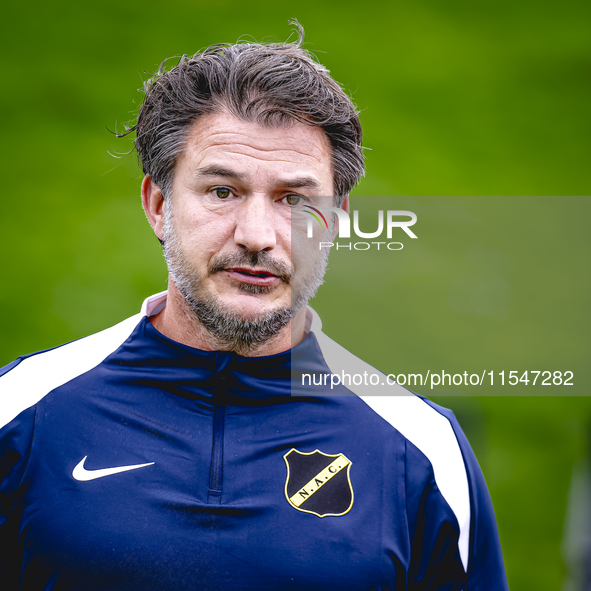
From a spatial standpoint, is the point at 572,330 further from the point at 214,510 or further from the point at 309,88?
the point at 214,510

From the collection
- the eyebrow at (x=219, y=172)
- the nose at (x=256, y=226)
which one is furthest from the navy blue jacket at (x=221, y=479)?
the eyebrow at (x=219, y=172)

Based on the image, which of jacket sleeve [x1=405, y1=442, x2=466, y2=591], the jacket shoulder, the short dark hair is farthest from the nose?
jacket sleeve [x1=405, y1=442, x2=466, y2=591]

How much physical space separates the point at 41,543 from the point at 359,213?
1055mm

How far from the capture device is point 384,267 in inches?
113

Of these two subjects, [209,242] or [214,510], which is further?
[209,242]

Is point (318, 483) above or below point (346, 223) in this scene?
below

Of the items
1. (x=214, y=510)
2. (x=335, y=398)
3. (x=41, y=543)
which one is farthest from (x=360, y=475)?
(x=41, y=543)

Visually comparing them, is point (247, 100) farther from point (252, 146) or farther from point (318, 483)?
point (318, 483)

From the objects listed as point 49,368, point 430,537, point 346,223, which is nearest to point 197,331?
point 49,368

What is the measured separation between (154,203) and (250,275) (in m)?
0.37

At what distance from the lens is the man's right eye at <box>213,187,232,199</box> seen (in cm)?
137

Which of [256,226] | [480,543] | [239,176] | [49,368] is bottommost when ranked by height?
[480,543]

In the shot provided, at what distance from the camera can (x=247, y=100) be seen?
55.7 inches

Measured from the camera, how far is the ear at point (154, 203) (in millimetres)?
1536
